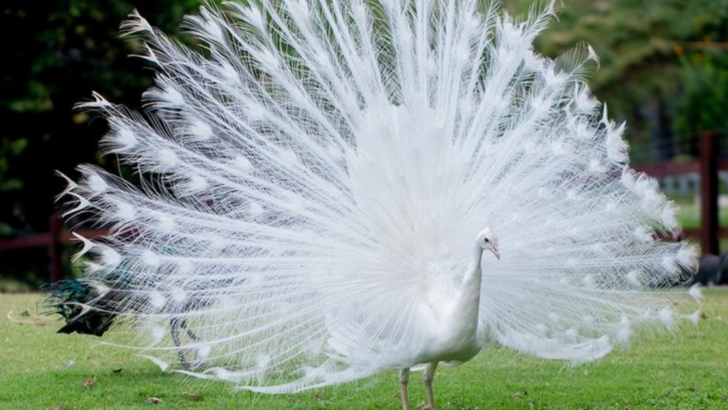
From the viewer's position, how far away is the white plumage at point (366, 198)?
670cm

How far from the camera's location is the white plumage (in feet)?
22.0

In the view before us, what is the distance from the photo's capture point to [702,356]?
8828mm

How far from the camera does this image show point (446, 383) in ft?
26.7

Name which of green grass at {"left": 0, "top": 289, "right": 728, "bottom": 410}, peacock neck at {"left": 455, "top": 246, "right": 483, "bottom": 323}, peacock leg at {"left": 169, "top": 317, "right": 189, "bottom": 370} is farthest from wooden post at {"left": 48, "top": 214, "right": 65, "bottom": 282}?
peacock neck at {"left": 455, "top": 246, "right": 483, "bottom": 323}

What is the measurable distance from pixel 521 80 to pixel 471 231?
125 centimetres

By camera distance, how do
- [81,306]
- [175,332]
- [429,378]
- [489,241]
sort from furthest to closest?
[81,306], [175,332], [429,378], [489,241]

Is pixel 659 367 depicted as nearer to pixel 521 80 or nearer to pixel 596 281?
pixel 596 281

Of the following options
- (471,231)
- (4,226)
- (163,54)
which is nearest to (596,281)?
(471,231)

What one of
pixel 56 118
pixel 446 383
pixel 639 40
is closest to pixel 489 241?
pixel 446 383

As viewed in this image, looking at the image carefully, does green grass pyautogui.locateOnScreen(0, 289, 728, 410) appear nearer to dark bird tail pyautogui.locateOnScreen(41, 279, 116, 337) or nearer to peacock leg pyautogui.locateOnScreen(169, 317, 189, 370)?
dark bird tail pyautogui.locateOnScreen(41, 279, 116, 337)

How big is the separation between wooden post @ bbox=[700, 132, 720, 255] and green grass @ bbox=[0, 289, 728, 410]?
17.9ft

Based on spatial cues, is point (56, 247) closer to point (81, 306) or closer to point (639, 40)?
point (81, 306)

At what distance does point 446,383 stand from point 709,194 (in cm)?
773

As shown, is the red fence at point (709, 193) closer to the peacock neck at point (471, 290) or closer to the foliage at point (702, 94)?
the peacock neck at point (471, 290)
